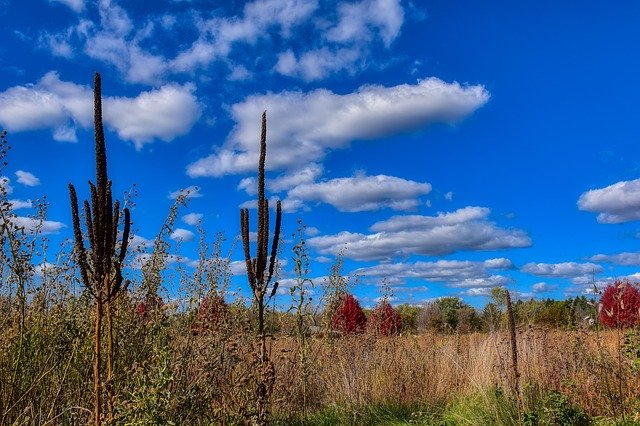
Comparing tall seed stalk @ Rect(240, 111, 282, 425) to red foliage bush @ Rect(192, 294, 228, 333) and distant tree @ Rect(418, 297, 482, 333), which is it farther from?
distant tree @ Rect(418, 297, 482, 333)

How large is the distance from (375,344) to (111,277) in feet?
20.9

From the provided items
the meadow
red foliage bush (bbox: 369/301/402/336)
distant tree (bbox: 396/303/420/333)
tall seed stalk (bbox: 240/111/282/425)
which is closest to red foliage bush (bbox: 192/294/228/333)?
the meadow

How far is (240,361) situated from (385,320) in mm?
5807

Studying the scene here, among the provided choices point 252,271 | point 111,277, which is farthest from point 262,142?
point 111,277

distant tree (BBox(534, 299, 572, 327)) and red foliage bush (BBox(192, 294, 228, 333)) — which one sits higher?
red foliage bush (BBox(192, 294, 228, 333))

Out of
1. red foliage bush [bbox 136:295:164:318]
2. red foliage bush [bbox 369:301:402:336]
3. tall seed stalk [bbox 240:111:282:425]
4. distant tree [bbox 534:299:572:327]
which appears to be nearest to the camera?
tall seed stalk [bbox 240:111:282:425]

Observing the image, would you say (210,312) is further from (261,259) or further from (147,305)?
(261,259)

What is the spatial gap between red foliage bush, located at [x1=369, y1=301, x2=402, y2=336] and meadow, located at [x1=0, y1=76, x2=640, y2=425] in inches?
2.4

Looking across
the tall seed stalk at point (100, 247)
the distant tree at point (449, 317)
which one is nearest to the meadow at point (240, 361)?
the tall seed stalk at point (100, 247)

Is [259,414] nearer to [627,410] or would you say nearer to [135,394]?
[135,394]

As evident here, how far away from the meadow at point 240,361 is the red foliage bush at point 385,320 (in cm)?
6

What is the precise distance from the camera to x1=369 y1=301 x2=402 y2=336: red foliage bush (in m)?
9.39

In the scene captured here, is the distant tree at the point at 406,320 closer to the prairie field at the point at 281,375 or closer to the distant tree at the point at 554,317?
the prairie field at the point at 281,375

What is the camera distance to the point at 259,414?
3.65 metres
